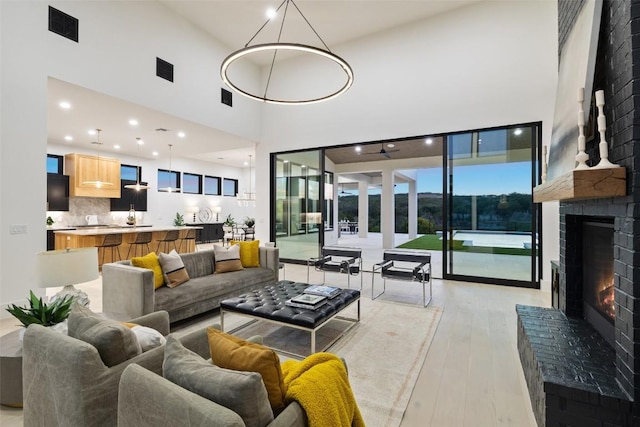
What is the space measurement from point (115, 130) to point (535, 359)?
8327 millimetres

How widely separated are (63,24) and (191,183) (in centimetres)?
857

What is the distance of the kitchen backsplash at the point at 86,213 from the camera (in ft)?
28.3

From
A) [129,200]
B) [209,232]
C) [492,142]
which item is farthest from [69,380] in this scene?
[209,232]

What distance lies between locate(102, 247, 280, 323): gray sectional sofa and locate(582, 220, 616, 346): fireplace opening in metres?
3.78

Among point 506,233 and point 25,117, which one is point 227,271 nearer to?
point 25,117

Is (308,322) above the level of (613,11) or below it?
below

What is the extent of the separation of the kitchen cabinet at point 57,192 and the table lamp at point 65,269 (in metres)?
7.47

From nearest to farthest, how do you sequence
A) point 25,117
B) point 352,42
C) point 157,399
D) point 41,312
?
point 157,399 → point 41,312 → point 25,117 → point 352,42

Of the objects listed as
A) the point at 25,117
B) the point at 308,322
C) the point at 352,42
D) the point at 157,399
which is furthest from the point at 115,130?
the point at 157,399

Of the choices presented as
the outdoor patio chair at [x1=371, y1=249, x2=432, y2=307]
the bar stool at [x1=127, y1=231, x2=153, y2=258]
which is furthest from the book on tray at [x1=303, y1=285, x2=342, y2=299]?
the bar stool at [x1=127, y1=231, x2=153, y2=258]

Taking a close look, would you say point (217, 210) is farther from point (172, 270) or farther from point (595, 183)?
point (595, 183)

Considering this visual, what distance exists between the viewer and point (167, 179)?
38.0 ft

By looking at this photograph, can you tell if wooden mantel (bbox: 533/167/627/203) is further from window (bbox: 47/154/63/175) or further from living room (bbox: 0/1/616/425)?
window (bbox: 47/154/63/175)

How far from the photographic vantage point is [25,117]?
13.4 ft
